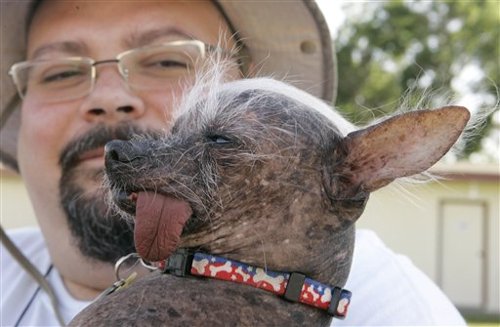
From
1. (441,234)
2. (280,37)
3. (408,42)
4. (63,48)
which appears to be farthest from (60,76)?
(408,42)

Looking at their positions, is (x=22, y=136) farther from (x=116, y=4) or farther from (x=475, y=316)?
(x=475, y=316)

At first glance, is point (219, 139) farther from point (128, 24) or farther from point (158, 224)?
point (128, 24)

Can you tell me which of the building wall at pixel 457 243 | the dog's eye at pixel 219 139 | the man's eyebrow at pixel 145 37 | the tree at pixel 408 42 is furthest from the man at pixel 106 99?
the tree at pixel 408 42

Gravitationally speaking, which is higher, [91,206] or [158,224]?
[91,206]

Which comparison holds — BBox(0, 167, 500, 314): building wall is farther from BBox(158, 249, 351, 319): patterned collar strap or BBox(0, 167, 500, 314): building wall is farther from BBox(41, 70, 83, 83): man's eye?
BBox(158, 249, 351, 319): patterned collar strap

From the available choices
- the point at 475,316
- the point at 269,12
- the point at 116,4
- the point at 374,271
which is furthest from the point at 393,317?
the point at 475,316

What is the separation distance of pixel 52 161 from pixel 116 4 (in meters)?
0.49

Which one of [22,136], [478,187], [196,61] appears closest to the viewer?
[196,61]

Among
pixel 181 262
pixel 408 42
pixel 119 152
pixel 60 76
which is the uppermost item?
→ pixel 408 42

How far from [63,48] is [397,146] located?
1.40 metres

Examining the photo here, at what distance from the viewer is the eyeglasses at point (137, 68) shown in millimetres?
2078

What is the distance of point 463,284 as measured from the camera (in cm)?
1331

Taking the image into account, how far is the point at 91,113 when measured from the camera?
80.4 inches

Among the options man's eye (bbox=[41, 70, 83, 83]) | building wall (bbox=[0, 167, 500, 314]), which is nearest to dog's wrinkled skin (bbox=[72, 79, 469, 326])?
man's eye (bbox=[41, 70, 83, 83])
